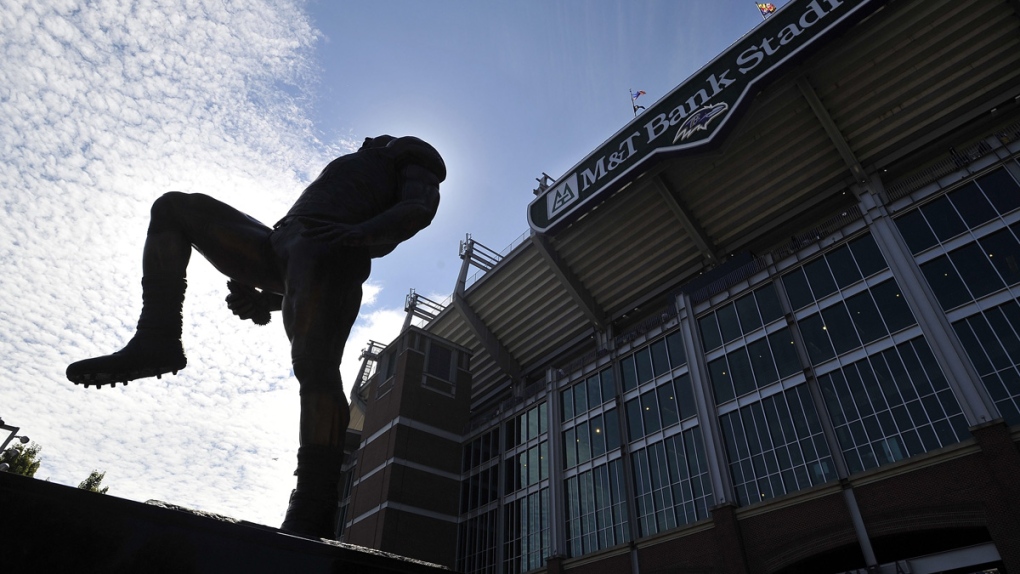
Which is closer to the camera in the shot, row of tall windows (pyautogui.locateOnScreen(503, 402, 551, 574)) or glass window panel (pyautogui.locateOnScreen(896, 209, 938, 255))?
glass window panel (pyautogui.locateOnScreen(896, 209, 938, 255))

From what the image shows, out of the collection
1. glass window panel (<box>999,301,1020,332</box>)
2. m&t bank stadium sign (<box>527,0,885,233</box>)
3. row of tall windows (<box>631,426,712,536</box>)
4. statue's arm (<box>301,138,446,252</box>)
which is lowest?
statue's arm (<box>301,138,446,252</box>)

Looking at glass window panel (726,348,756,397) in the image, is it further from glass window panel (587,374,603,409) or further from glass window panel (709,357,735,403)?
glass window panel (587,374,603,409)

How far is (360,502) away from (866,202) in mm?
27114

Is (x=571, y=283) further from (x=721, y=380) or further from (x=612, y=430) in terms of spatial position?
(x=721, y=380)

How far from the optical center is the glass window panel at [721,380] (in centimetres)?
2105

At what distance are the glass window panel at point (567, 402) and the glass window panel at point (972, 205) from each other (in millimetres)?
16111

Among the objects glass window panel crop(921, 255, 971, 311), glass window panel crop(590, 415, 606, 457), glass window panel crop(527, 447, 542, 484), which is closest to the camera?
glass window panel crop(921, 255, 971, 311)

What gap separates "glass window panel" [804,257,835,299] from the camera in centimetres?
1983

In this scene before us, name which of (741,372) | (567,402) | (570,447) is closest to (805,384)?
(741,372)

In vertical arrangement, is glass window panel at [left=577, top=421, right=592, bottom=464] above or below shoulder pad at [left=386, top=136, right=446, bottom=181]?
above

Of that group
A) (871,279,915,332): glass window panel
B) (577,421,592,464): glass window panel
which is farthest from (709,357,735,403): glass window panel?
(577,421,592,464): glass window panel

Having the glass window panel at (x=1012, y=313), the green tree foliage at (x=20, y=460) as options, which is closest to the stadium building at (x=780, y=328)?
the glass window panel at (x=1012, y=313)

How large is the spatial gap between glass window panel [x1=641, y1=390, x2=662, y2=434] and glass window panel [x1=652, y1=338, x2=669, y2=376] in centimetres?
95

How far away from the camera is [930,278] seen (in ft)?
58.0
